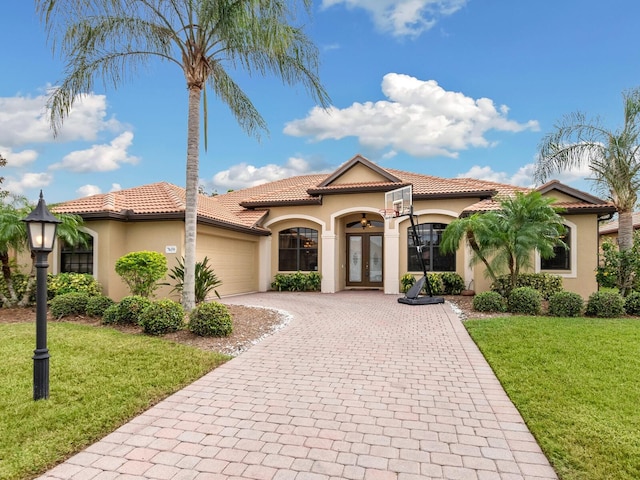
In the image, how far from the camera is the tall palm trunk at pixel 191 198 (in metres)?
9.45

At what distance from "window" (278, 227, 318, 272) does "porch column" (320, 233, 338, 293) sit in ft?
3.44

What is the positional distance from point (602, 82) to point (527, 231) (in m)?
7.25

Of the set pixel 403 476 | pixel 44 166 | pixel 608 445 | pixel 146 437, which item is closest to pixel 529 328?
pixel 608 445

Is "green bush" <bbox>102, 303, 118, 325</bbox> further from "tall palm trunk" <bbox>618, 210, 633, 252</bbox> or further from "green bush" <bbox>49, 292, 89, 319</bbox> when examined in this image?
"tall palm trunk" <bbox>618, 210, 633, 252</bbox>

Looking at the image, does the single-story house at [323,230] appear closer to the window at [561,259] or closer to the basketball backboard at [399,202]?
the window at [561,259]

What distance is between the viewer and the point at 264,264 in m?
19.2

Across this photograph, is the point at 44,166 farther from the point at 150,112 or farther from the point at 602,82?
the point at 602,82

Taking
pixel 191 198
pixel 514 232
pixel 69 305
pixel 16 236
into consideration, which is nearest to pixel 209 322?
pixel 191 198

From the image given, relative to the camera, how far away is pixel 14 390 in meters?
5.26

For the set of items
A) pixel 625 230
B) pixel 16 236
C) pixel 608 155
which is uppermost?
pixel 608 155

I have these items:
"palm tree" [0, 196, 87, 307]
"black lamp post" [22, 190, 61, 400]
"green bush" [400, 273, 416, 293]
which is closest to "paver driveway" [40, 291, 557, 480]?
"black lamp post" [22, 190, 61, 400]

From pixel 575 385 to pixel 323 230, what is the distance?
1375 cm

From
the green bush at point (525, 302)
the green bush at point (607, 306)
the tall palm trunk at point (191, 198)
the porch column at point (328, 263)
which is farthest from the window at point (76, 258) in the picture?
the green bush at point (607, 306)

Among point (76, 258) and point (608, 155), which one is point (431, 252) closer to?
point (608, 155)
